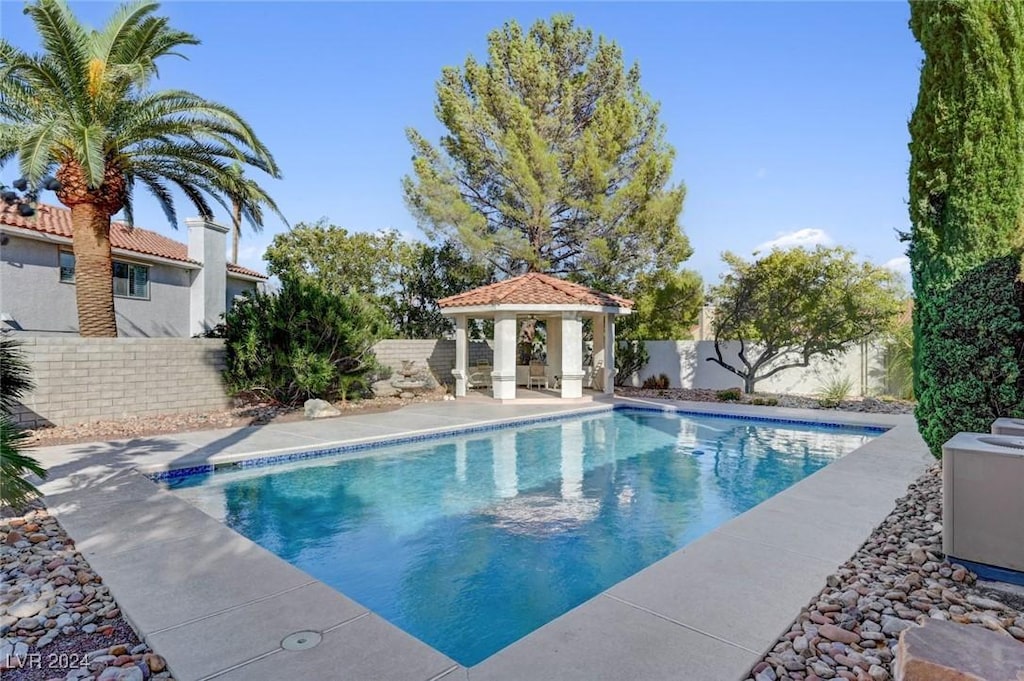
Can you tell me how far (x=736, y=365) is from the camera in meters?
19.8

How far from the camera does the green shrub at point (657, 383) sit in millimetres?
20844

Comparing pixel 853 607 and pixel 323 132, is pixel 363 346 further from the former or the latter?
pixel 853 607

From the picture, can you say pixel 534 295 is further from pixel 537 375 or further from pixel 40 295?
pixel 40 295

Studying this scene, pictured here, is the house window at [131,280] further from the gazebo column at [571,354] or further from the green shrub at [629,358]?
the green shrub at [629,358]

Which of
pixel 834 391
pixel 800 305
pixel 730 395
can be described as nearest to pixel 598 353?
pixel 730 395

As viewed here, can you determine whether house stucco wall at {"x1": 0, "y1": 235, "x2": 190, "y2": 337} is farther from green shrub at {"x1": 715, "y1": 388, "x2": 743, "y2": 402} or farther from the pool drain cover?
green shrub at {"x1": 715, "y1": 388, "x2": 743, "y2": 402}

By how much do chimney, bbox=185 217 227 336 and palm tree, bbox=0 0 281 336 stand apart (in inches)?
378

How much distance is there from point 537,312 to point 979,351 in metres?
12.2

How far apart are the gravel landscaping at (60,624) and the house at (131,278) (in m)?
14.6

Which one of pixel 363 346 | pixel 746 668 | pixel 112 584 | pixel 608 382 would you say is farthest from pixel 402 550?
pixel 608 382

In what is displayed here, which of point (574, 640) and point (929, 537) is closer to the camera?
point (574, 640)

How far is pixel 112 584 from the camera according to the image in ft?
14.4

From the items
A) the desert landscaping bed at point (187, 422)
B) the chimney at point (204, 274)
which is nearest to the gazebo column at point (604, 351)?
the desert landscaping bed at point (187, 422)

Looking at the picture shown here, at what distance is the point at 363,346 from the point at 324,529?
9057 millimetres
